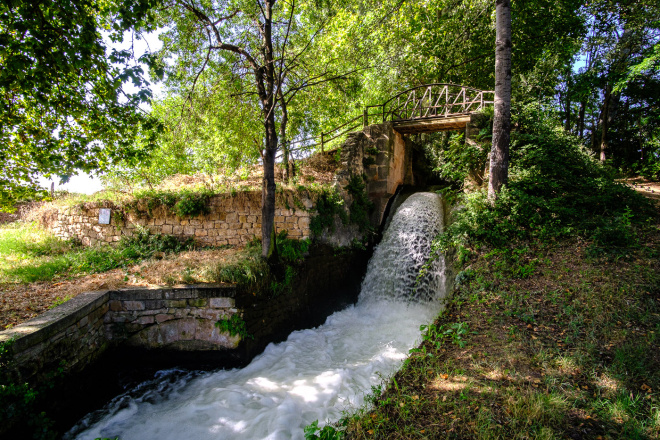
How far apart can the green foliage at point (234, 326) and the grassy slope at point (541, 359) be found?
287 centimetres

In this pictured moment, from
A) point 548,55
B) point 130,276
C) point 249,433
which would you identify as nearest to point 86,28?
point 130,276

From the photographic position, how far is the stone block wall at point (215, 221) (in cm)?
735

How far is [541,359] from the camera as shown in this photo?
3.17 metres

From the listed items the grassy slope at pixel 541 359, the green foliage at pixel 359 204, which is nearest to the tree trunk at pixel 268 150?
the green foliage at pixel 359 204

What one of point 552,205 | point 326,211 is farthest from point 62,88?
point 552,205

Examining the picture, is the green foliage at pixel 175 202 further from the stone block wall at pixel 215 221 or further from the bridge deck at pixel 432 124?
the bridge deck at pixel 432 124

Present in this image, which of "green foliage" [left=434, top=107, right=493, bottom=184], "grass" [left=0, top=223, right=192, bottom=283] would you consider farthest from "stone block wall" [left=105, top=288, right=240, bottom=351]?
"green foliage" [left=434, top=107, right=493, bottom=184]

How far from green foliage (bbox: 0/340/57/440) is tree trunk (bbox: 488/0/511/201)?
25.8 ft

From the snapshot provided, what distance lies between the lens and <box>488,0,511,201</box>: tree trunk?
5977 millimetres

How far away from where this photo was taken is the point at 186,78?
6.25 metres

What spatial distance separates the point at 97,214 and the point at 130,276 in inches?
163

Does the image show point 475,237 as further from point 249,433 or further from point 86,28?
point 86,28

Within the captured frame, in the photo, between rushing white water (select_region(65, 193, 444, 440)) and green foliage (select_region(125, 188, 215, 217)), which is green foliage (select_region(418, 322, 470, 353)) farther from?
green foliage (select_region(125, 188, 215, 217))

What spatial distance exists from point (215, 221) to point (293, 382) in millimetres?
4660
